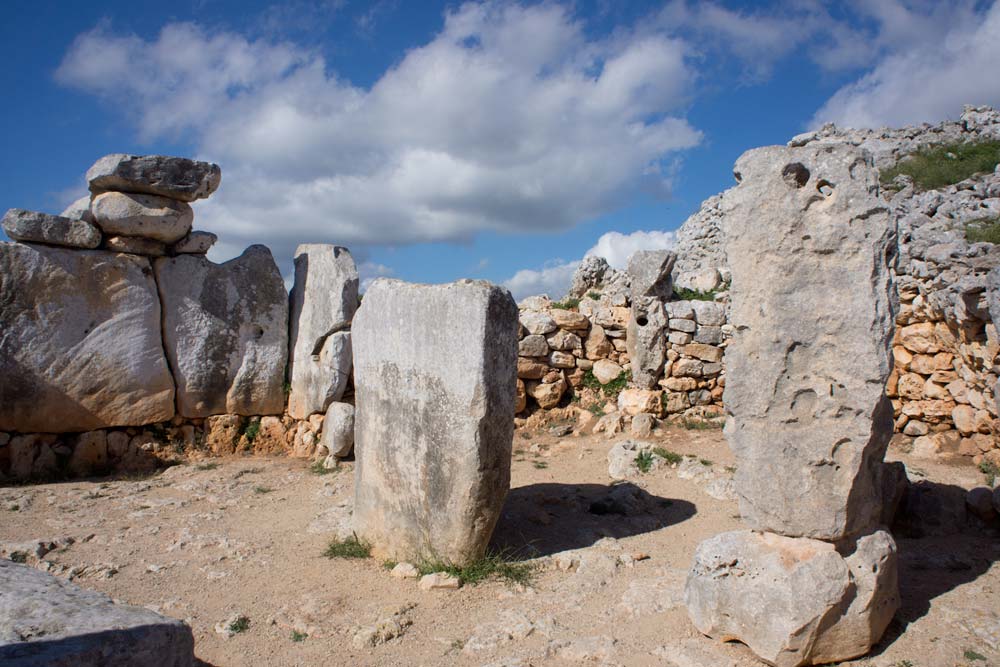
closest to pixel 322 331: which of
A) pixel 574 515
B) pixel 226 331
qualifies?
pixel 226 331

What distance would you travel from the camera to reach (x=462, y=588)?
433cm

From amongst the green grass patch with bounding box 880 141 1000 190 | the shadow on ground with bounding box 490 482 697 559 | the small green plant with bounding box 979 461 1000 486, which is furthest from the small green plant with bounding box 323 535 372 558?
the green grass patch with bounding box 880 141 1000 190

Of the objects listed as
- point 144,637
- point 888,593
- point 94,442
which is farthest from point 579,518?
point 94,442

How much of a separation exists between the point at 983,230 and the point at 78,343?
965 cm

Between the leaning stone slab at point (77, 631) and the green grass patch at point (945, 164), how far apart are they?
436 inches

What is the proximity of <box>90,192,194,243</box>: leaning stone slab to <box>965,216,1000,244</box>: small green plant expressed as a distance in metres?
8.45

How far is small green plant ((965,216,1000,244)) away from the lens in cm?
724

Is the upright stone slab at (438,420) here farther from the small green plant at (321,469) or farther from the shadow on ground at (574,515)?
the small green plant at (321,469)

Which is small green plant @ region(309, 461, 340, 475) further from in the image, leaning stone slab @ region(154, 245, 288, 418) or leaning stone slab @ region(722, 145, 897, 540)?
leaning stone slab @ region(722, 145, 897, 540)

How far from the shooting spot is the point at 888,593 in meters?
3.33

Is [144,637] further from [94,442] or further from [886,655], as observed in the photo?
[94,442]

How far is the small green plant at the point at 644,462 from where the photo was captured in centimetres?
688

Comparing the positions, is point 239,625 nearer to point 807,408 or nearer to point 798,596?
point 798,596

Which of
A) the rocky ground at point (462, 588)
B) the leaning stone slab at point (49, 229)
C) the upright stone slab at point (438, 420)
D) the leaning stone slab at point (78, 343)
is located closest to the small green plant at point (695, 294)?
the rocky ground at point (462, 588)
